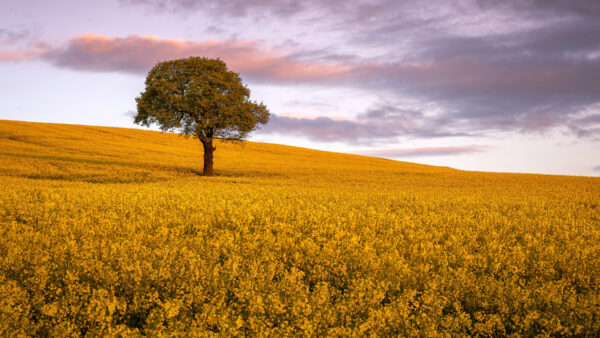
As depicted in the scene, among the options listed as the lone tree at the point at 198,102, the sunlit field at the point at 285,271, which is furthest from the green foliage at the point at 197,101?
the sunlit field at the point at 285,271

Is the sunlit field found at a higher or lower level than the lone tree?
lower

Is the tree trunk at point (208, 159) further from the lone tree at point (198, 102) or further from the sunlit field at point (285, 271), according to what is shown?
the sunlit field at point (285, 271)

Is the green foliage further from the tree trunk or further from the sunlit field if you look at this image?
the sunlit field

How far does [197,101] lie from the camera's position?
31203mm

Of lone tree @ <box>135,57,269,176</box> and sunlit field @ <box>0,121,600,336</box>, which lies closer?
sunlit field @ <box>0,121,600,336</box>

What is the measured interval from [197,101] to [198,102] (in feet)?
0.68

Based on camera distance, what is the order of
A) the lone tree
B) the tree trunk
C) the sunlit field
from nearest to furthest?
the sunlit field → the lone tree → the tree trunk

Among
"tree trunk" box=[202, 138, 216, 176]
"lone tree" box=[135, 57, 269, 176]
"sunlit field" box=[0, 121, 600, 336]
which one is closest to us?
"sunlit field" box=[0, 121, 600, 336]

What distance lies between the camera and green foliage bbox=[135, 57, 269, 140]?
31375mm

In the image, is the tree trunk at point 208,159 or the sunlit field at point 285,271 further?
the tree trunk at point 208,159

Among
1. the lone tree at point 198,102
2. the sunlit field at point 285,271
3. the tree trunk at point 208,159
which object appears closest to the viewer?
the sunlit field at point 285,271

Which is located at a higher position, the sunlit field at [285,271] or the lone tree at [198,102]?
the lone tree at [198,102]

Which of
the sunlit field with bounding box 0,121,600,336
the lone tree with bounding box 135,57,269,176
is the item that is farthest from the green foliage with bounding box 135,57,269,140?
the sunlit field with bounding box 0,121,600,336

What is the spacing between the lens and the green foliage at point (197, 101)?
3138cm
